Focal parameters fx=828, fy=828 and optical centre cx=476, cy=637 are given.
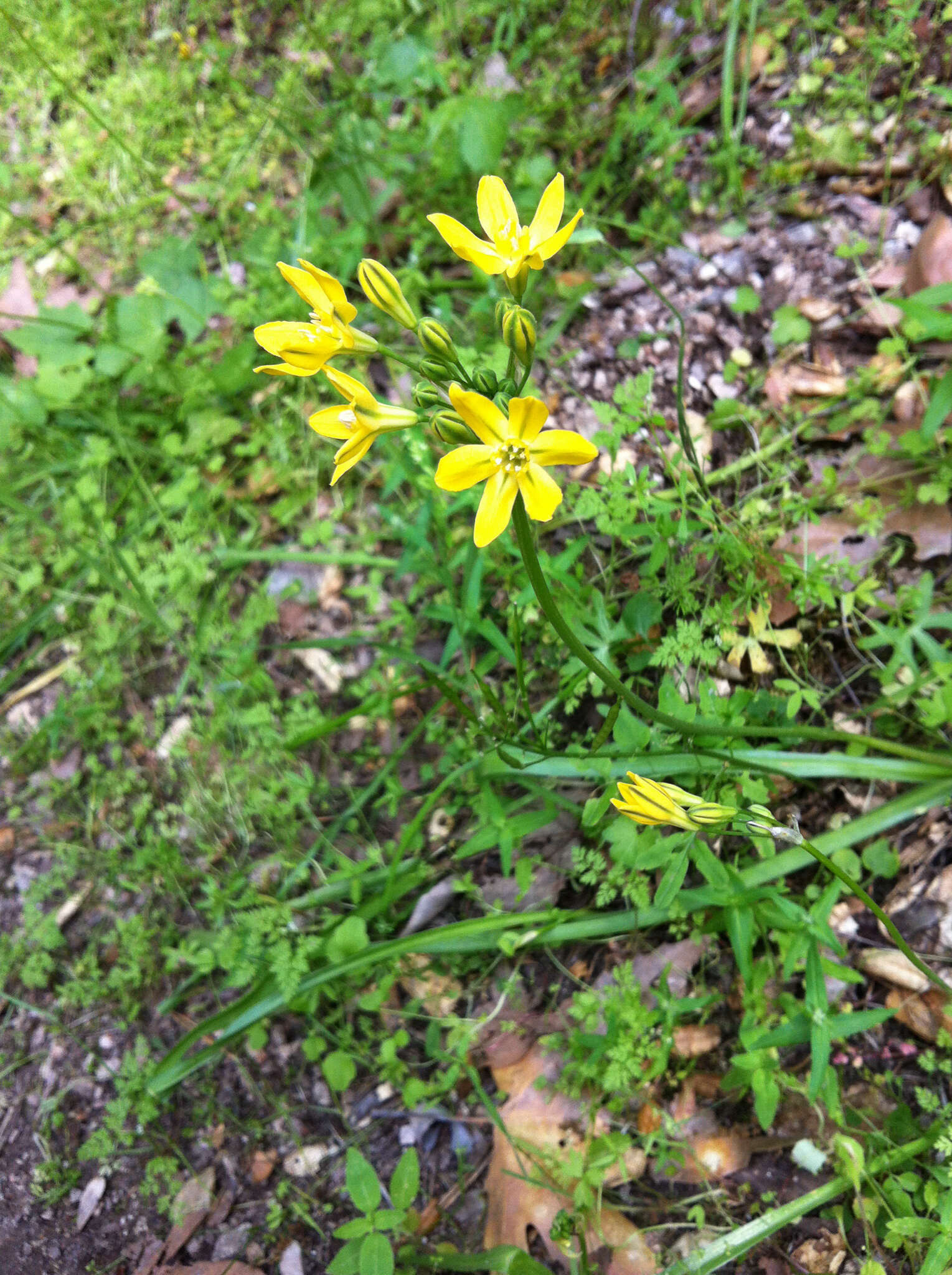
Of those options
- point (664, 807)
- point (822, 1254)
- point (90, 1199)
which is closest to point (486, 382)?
point (664, 807)

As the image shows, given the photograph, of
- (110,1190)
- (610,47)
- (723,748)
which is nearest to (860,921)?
(723,748)

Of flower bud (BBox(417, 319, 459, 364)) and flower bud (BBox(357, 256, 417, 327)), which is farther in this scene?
flower bud (BBox(357, 256, 417, 327))

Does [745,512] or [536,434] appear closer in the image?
[536,434]

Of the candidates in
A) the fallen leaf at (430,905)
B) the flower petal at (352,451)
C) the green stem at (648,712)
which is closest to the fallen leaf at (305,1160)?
the fallen leaf at (430,905)

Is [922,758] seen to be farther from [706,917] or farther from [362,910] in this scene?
[362,910]

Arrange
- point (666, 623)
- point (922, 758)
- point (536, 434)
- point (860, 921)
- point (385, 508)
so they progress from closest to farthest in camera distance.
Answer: point (536, 434) → point (922, 758) → point (860, 921) → point (666, 623) → point (385, 508)

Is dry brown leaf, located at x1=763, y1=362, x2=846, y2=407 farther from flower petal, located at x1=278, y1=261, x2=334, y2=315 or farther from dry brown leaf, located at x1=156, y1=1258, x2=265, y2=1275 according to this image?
dry brown leaf, located at x1=156, y1=1258, x2=265, y2=1275

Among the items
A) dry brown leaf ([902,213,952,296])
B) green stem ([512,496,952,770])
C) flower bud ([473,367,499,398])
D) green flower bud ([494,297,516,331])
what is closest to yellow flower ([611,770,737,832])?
green stem ([512,496,952,770])
